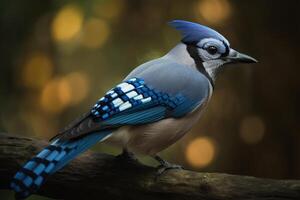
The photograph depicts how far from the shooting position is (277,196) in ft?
7.16

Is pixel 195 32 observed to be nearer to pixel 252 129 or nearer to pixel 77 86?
pixel 252 129

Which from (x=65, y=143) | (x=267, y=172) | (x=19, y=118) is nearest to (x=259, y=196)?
(x=65, y=143)

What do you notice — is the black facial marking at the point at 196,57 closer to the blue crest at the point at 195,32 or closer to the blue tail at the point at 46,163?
the blue crest at the point at 195,32

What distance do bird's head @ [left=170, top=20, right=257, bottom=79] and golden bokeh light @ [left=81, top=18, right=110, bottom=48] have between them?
1623mm

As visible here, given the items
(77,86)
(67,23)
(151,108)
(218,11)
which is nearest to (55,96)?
(77,86)

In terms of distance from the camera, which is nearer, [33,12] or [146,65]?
[146,65]

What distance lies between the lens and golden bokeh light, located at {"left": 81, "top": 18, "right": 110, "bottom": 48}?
4348mm

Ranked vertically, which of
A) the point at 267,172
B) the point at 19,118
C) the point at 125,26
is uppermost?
the point at 125,26

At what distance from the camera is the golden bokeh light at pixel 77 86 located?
431 centimetres

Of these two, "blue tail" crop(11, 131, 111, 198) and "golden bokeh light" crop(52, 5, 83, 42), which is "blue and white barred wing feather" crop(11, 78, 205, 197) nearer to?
"blue tail" crop(11, 131, 111, 198)

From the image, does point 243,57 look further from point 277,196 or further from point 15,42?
point 15,42

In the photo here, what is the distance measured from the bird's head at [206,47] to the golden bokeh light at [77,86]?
5.36ft

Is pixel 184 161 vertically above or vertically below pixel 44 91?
below

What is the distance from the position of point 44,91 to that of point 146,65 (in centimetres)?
170
